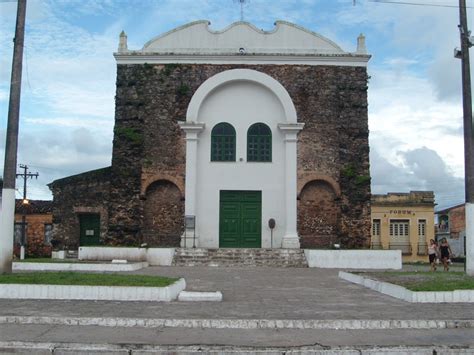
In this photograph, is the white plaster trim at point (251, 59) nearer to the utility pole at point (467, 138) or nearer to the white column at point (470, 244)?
the utility pole at point (467, 138)

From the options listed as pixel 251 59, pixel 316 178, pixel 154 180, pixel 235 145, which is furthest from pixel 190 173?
pixel 251 59

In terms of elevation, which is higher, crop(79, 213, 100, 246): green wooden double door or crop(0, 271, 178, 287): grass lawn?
crop(79, 213, 100, 246): green wooden double door

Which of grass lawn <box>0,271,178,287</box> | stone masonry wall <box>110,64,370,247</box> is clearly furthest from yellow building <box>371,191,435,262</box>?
grass lawn <box>0,271,178,287</box>

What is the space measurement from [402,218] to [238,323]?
36812 millimetres

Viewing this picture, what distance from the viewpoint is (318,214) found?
24.3 m

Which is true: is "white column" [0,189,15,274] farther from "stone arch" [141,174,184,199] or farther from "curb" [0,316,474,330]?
"stone arch" [141,174,184,199]

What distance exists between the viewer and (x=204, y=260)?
2128cm

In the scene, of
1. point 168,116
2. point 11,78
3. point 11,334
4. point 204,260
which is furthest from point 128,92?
point 11,334

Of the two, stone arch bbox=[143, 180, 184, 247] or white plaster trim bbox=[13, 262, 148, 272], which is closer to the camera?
white plaster trim bbox=[13, 262, 148, 272]

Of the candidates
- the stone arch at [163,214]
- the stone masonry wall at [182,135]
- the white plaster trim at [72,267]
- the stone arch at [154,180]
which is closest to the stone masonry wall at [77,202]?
the stone masonry wall at [182,135]

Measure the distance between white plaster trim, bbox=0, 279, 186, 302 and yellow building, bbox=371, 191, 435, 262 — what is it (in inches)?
1346

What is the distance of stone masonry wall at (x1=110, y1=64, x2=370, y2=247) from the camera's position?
2412cm

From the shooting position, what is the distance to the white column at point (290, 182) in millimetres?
23597

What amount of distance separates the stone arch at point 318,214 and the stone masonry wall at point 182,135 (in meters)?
0.34
